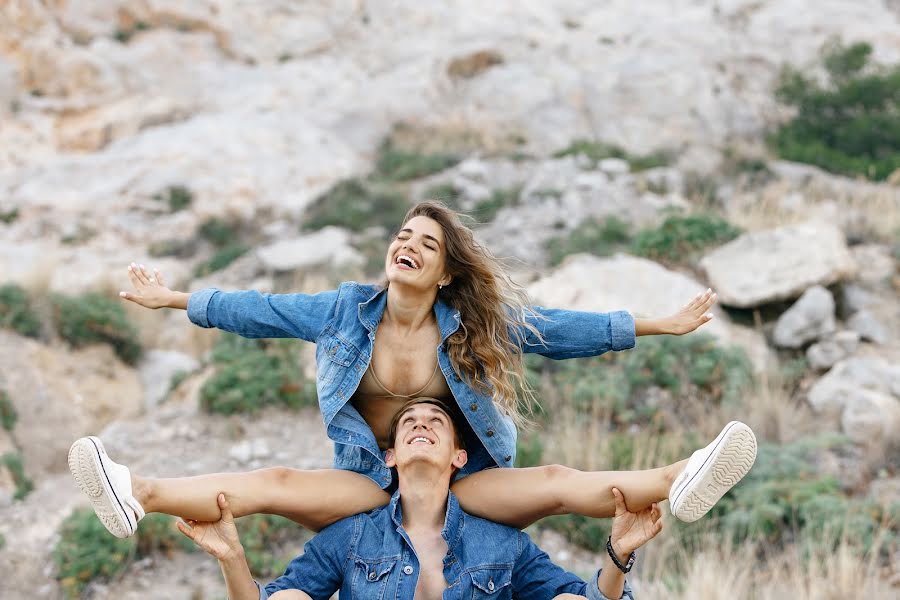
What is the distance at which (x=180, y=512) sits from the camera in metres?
3.06

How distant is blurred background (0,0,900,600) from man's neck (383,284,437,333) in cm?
204

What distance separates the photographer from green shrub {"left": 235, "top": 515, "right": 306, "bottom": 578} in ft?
17.0

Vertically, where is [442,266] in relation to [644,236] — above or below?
above

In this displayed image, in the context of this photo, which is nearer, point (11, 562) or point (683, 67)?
point (11, 562)

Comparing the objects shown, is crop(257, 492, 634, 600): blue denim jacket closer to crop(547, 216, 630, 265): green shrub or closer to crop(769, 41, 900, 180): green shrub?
crop(547, 216, 630, 265): green shrub

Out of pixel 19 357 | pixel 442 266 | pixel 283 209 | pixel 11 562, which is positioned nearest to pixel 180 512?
pixel 442 266

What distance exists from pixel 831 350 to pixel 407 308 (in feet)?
17.0

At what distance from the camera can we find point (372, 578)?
322 cm

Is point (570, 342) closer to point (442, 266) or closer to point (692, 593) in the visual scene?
point (442, 266)

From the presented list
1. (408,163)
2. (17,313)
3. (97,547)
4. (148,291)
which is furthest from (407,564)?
(408,163)

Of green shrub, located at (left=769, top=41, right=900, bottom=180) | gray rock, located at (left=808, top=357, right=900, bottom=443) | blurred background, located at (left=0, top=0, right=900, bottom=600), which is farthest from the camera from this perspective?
green shrub, located at (left=769, top=41, right=900, bottom=180)

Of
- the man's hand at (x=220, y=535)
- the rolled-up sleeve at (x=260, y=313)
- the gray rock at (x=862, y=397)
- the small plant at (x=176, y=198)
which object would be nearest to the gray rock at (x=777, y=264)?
the gray rock at (x=862, y=397)

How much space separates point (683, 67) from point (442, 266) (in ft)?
54.1

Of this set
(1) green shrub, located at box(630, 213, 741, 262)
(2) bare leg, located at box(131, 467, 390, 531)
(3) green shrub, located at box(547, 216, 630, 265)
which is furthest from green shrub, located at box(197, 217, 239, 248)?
(2) bare leg, located at box(131, 467, 390, 531)
